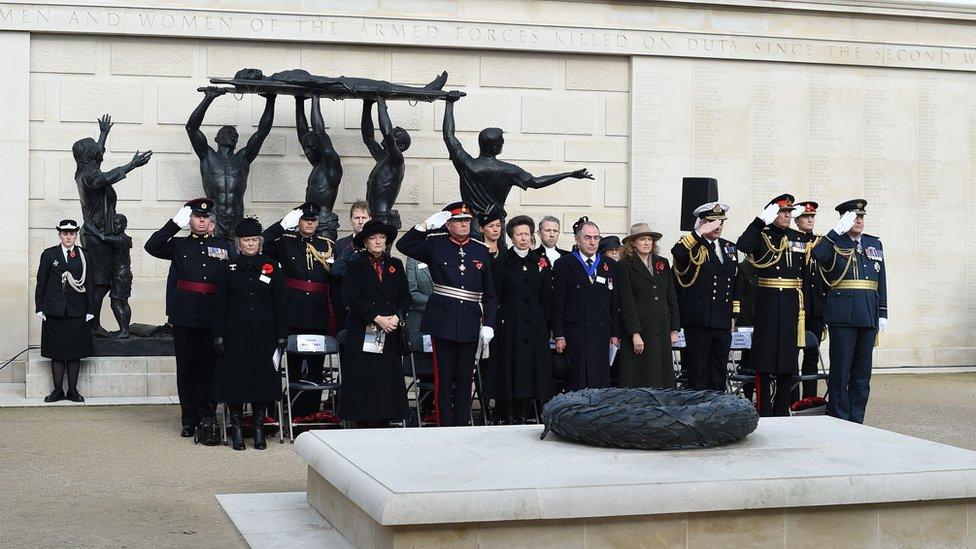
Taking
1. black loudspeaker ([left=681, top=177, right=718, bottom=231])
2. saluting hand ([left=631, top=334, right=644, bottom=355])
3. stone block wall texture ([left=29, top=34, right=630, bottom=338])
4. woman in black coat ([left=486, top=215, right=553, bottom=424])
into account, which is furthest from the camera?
stone block wall texture ([left=29, top=34, right=630, bottom=338])

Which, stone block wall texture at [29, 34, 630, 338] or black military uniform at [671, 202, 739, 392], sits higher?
stone block wall texture at [29, 34, 630, 338]

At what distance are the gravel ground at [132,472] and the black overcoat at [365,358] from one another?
0.61 m

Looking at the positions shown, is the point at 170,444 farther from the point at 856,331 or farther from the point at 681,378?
the point at 856,331

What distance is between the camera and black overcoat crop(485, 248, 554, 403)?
10258 mm

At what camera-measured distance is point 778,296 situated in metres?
10.8

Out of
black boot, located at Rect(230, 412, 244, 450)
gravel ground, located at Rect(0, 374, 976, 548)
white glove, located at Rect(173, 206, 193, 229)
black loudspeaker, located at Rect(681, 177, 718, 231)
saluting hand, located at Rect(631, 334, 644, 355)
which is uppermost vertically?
black loudspeaker, located at Rect(681, 177, 718, 231)

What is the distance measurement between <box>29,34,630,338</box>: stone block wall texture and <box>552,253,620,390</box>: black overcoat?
5.62 m

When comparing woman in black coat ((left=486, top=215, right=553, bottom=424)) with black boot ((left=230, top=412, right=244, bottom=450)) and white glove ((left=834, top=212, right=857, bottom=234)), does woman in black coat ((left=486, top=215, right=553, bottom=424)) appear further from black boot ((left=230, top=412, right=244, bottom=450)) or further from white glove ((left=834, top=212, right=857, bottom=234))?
white glove ((left=834, top=212, right=857, bottom=234))

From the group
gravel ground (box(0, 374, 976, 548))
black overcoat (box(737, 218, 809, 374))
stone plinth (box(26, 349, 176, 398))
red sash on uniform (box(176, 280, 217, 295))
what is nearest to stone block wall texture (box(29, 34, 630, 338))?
stone plinth (box(26, 349, 176, 398))

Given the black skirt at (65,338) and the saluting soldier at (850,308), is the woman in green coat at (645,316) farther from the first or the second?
the black skirt at (65,338)

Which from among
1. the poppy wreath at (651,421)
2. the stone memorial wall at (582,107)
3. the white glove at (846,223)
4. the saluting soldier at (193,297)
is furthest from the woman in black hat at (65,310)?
the white glove at (846,223)

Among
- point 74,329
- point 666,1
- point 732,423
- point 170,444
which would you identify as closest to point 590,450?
point 732,423

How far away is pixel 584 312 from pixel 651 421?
3759 mm

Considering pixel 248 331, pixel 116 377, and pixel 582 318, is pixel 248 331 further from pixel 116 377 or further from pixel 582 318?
pixel 116 377
